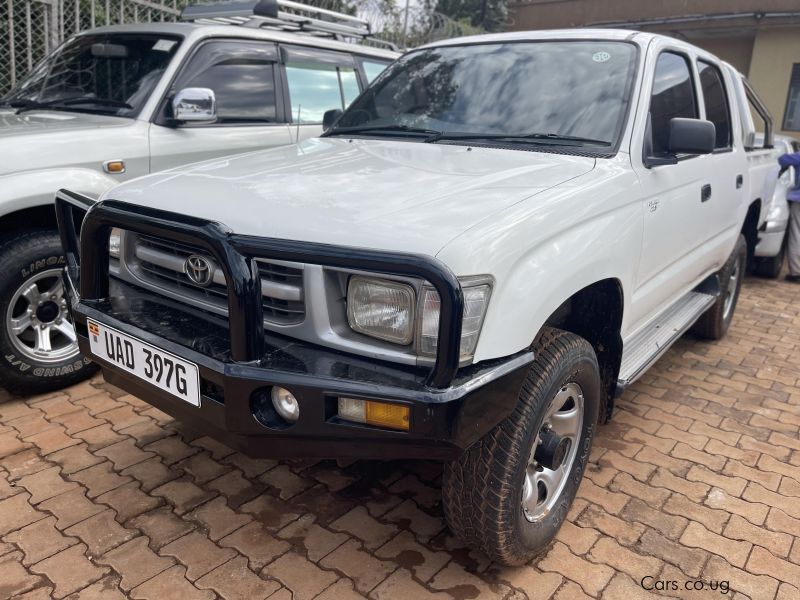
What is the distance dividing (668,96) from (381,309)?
86.3 inches

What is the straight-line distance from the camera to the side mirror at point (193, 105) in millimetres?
3686

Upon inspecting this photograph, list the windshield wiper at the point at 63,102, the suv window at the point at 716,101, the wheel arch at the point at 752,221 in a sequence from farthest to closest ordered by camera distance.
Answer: the wheel arch at the point at 752,221, the windshield wiper at the point at 63,102, the suv window at the point at 716,101

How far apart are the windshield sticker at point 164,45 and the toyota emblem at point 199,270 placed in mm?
2322

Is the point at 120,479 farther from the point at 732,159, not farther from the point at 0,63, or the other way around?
the point at 0,63

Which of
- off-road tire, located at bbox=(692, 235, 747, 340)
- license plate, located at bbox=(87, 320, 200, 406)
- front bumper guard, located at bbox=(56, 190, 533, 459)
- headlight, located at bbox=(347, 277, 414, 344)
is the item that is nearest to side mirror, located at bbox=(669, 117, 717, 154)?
front bumper guard, located at bbox=(56, 190, 533, 459)

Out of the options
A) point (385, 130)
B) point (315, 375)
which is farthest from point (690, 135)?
point (315, 375)

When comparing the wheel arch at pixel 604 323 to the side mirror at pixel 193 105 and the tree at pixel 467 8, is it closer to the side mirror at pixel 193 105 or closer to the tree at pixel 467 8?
the side mirror at pixel 193 105

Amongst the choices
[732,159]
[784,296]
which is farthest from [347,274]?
[784,296]

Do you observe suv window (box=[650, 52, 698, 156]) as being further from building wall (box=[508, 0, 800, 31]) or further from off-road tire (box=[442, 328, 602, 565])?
building wall (box=[508, 0, 800, 31])

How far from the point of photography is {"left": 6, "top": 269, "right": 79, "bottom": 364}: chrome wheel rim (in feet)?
11.1

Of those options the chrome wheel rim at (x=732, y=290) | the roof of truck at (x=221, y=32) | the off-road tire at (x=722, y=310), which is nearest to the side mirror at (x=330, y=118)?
the roof of truck at (x=221, y=32)

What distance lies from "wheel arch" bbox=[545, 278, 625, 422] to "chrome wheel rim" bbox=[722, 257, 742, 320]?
8.43 feet

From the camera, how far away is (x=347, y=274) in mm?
1971

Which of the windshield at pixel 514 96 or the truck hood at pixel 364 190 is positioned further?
the windshield at pixel 514 96
